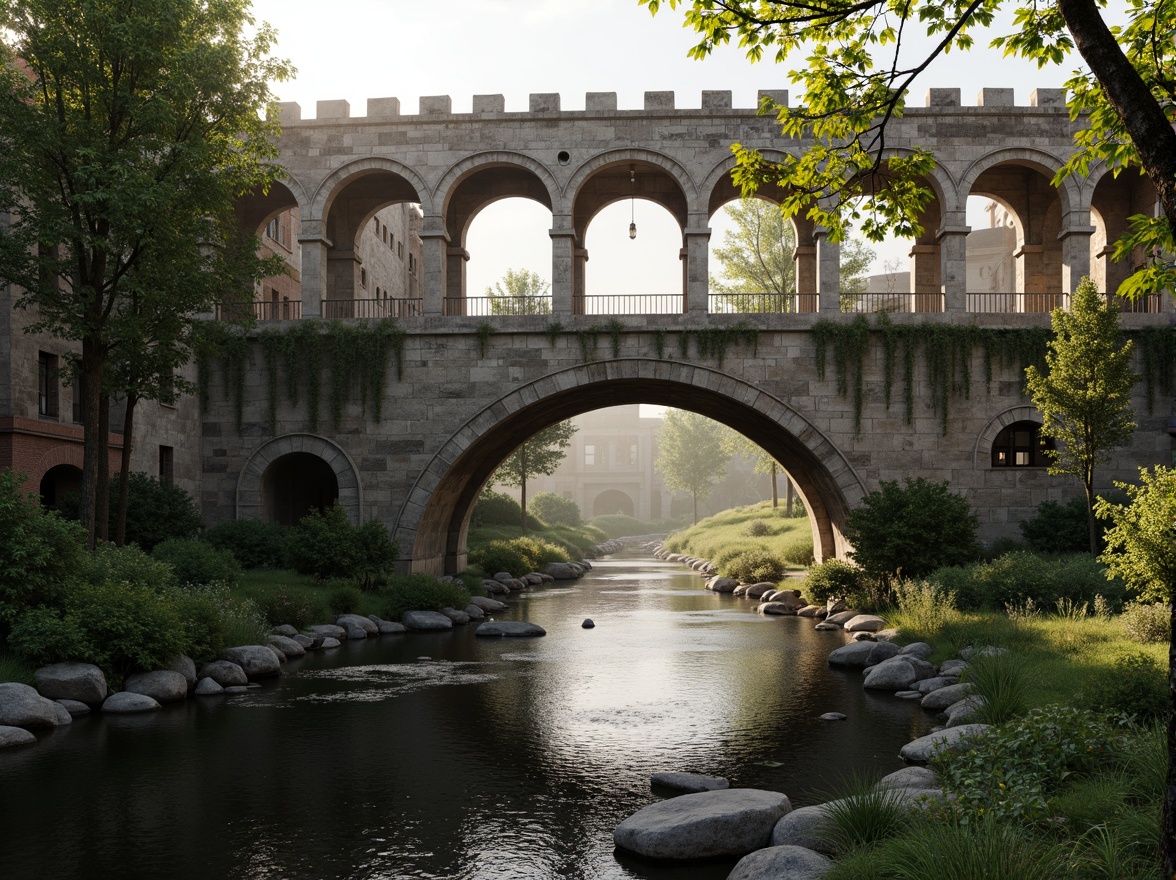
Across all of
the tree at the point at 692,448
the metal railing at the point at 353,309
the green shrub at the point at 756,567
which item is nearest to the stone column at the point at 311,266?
the metal railing at the point at 353,309

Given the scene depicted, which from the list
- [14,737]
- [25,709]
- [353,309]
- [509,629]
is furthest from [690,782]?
[353,309]

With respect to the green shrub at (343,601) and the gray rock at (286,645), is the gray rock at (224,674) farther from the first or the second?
the green shrub at (343,601)

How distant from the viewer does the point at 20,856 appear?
24.1 ft

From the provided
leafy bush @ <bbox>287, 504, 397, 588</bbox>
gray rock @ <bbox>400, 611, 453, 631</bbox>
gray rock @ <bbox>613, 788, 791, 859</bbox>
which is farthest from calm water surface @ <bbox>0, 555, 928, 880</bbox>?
leafy bush @ <bbox>287, 504, 397, 588</bbox>

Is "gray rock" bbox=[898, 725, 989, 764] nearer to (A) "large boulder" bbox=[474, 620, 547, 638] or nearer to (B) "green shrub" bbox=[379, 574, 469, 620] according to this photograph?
(A) "large boulder" bbox=[474, 620, 547, 638]

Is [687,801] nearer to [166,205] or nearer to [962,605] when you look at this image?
[962,605]

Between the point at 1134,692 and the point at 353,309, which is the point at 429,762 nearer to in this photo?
the point at 1134,692

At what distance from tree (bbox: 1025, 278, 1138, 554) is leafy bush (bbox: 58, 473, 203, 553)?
55.1 feet

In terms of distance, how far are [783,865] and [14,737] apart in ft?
27.3

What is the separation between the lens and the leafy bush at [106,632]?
1213cm

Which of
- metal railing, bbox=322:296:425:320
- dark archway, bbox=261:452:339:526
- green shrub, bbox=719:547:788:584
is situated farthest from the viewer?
green shrub, bbox=719:547:788:584

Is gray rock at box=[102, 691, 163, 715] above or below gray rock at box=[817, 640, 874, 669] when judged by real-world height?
above

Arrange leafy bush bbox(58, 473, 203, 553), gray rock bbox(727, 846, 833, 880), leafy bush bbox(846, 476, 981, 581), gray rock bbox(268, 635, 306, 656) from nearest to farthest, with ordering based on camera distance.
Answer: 1. gray rock bbox(727, 846, 833, 880)
2. gray rock bbox(268, 635, 306, 656)
3. leafy bush bbox(846, 476, 981, 581)
4. leafy bush bbox(58, 473, 203, 553)

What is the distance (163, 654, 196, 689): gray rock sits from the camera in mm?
13306
